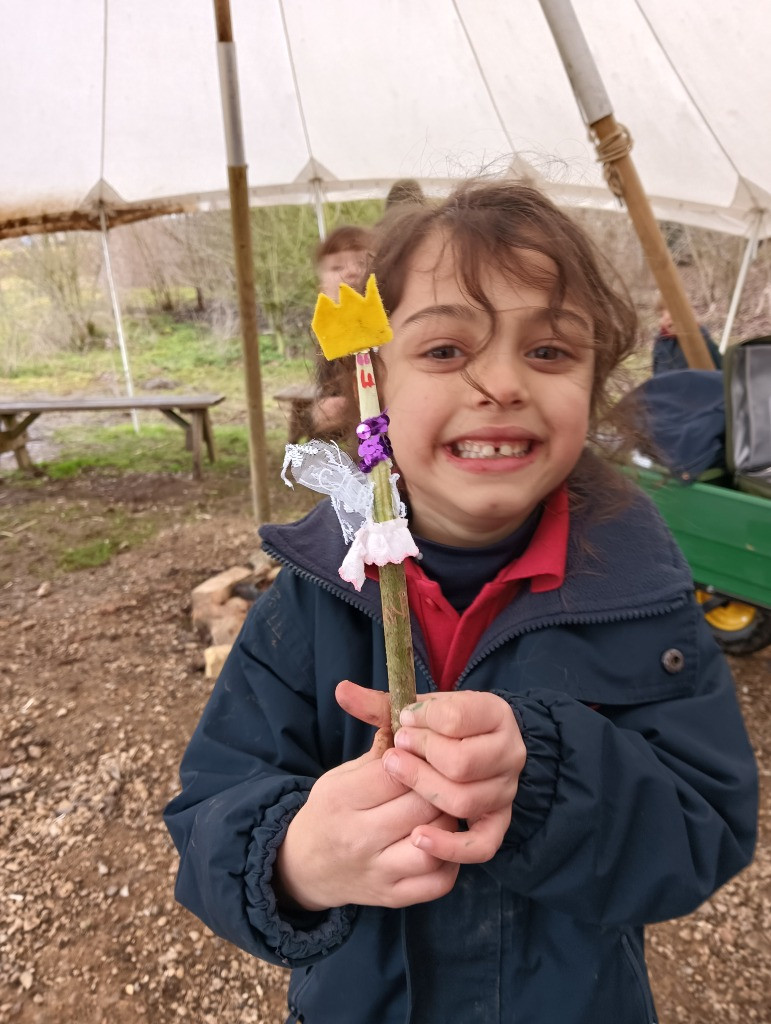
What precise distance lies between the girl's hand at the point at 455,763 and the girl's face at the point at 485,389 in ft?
0.90

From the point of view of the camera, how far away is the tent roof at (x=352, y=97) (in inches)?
125

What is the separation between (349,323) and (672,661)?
0.61m

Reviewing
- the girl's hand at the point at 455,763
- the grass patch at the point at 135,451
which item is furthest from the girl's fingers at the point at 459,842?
the grass patch at the point at 135,451

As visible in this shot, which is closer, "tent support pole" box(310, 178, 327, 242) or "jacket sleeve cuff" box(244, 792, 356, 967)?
"jacket sleeve cuff" box(244, 792, 356, 967)

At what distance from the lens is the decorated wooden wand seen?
407 mm

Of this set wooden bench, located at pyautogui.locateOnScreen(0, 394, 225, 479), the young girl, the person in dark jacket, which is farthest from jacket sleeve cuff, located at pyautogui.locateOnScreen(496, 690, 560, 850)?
wooden bench, located at pyautogui.locateOnScreen(0, 394, 225, 479)

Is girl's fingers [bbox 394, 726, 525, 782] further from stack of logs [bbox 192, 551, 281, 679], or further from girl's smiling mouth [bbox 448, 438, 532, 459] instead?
stack of logs [bbox 192, 551, 281, 679]

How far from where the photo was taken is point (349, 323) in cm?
41

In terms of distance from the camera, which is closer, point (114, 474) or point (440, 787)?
point (440, 787)

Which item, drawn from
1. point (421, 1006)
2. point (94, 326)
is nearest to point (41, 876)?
point (421, 1006)

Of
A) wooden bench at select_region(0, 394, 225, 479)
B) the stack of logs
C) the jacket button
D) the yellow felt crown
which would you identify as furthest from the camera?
wooden bench at select_region(0, 394, 225, 479)

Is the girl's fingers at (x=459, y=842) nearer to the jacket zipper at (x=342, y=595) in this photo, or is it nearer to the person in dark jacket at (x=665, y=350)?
the jacket zipper at (x=342, y=595)

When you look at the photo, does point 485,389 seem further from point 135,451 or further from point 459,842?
point 135,451

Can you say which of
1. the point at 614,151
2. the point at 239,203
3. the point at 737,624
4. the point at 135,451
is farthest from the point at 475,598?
the point at 135,451
